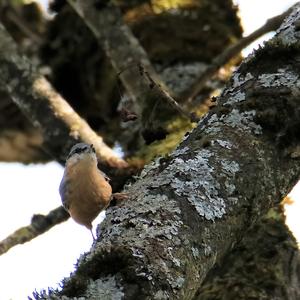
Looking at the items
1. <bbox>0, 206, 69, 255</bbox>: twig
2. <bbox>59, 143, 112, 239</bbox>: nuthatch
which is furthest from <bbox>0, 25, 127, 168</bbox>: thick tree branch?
<bbox>59, 143, 112, 239</bbox>: nuthatch

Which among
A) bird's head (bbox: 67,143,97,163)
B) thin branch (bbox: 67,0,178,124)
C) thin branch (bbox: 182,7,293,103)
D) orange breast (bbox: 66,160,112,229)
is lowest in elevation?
orange breast (bbox: 66,160,112,229)

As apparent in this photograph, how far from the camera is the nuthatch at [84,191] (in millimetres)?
2295

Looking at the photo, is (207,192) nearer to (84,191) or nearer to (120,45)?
(84,191)

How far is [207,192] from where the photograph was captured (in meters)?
1.71

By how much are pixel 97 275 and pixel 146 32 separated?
3.32 metres

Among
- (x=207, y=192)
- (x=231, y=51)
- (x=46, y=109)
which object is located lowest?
(x=207, y=192)

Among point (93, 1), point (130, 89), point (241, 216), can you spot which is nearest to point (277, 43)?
point (241, 216)

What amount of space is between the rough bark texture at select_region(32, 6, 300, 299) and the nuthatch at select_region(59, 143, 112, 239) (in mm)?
418

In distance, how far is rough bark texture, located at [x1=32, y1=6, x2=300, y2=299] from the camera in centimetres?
146

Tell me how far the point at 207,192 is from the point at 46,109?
2019mm

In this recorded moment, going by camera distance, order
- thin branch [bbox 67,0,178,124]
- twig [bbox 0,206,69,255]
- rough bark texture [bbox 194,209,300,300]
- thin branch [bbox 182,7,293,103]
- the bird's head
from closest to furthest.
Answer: the bird's head < rough bark texture [bbox 194,209,300,300] < twig [bbox 0,206,69,255] < thin branch [bbox 67,0,178,124] < thin branch [bbox 182,7,293,103]

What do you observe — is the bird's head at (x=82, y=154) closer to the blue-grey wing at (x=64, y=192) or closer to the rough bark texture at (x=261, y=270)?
the blue-grey wing at (x=64, y=192)

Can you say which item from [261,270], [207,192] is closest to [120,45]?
[261,270]

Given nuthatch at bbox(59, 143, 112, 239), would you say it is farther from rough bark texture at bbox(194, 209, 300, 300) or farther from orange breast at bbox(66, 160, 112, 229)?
rough bark texture at bbox(194, 209, 300, 300)
